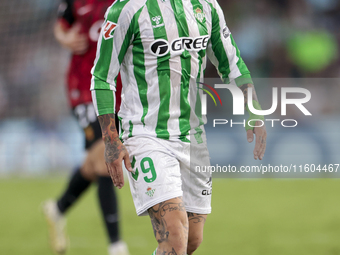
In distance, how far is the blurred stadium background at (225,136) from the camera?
4.68 m

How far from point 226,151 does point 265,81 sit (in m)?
1.60

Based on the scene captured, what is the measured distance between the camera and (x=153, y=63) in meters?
2.00

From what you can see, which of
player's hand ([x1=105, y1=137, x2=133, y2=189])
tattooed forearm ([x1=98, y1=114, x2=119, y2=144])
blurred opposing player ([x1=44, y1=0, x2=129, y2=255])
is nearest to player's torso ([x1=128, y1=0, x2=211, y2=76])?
tattooed forearm ([x1=98, y1=114, x2=119, y2=144])

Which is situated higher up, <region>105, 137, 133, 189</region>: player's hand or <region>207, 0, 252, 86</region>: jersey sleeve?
<region>207, 0, 252, 86</region>: jersey sleeve

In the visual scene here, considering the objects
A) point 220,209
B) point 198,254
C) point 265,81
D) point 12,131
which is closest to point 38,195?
point 12,131

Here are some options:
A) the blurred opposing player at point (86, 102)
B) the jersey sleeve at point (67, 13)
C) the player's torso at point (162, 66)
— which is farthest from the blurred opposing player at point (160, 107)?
the jersey sleeve at point (67, 13)

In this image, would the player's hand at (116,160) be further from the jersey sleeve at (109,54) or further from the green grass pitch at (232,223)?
the green grass pitch at (232,223)

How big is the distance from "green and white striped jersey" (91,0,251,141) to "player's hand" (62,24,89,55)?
1337 millimetres

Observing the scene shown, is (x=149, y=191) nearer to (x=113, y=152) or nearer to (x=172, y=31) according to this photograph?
(x=113, y=152)

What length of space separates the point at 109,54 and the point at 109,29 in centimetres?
10

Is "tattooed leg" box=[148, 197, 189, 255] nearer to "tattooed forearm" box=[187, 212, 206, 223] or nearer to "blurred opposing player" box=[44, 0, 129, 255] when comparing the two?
"tattooed forearm" box=[187, 212, 206, 223]

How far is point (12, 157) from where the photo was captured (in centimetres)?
806

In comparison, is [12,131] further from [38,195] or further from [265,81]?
[265,81]

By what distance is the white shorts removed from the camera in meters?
1.87
